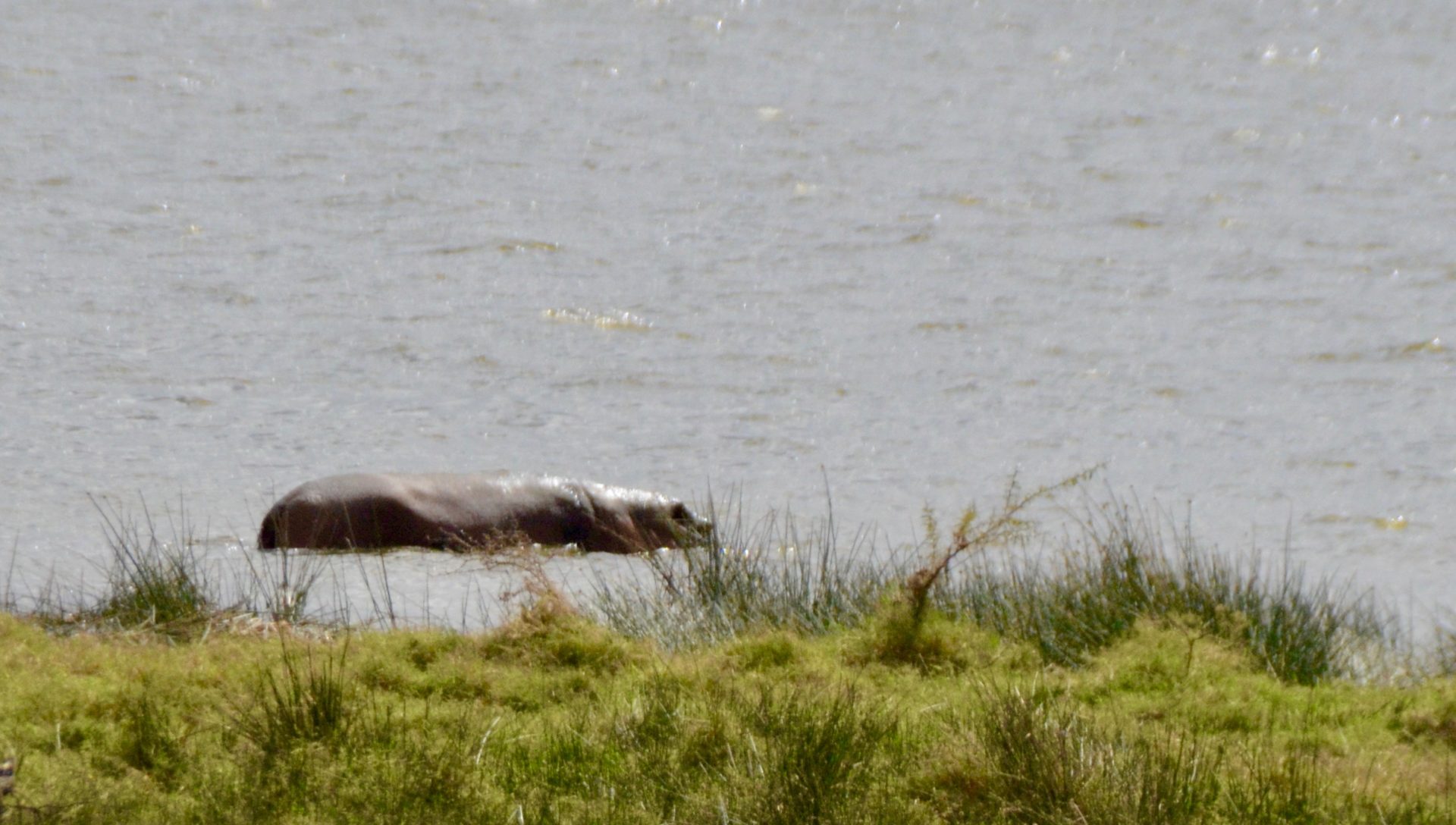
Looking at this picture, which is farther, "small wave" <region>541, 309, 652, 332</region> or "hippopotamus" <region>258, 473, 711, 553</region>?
"small wave" <region>541, 309, 652, 332</region>

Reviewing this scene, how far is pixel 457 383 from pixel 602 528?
3833 mm

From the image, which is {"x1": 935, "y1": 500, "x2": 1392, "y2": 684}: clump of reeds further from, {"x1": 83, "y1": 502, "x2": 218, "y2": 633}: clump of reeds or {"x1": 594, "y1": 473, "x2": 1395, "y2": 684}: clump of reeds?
{"x1": 83, "y1": 502, "x2": 218, "y2": 633}: clump of reeds

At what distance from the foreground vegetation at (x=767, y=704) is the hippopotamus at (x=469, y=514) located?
1.40 metres

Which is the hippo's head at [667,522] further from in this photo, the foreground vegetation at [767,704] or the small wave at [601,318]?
the small wave at [601,318]

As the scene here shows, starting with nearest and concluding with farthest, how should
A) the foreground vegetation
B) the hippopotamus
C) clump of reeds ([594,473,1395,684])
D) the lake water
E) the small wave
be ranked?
the foreground vegetation < clump of reeds ([594,473,1395,684]) < the hippopotamus < the lake water < the small wave

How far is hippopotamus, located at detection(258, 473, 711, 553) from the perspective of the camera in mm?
8820

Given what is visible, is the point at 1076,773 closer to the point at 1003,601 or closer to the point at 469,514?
the point at 1003,601

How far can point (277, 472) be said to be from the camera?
10156 mm

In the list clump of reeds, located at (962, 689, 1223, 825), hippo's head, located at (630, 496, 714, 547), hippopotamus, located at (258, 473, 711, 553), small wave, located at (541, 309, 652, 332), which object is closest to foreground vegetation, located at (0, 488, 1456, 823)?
clump of reeds, located at (962, 689, 1223, 825)

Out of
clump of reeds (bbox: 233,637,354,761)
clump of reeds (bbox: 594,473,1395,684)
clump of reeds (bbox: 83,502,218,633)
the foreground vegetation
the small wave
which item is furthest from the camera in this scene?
the small wave

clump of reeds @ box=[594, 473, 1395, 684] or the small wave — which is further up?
the small wave

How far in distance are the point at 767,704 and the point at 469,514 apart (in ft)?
15.9

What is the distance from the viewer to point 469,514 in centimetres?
938

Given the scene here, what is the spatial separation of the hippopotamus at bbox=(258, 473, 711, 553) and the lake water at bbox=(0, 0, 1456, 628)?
0.38 meters
